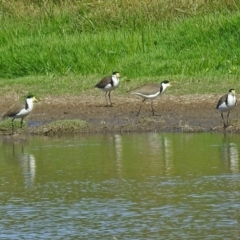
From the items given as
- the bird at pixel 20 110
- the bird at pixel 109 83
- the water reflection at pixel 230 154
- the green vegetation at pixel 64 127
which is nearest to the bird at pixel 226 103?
the water reflection at pixel 230 154

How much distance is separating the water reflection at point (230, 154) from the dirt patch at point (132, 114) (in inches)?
41.0

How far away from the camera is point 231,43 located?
17609 millimetres

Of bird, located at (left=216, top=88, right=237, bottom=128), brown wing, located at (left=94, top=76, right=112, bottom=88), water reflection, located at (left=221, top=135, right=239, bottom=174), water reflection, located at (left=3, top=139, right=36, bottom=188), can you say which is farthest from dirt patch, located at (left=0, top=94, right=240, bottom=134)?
water reflection, located at (left=221, top=135, right=239, bottom=174)

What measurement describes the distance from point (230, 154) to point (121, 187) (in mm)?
2162

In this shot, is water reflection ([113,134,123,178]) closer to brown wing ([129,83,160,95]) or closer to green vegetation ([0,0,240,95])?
brown wing ([129,83,160,95])

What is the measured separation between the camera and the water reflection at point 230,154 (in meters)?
11.2

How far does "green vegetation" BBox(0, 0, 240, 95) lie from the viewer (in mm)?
16938

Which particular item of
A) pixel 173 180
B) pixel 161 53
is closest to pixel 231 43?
pixel 161 53

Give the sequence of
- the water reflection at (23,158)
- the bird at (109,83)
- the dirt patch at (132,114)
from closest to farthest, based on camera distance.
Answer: the water reflection at (23,158) → the dirt patch at (132,114) → the bird at (109,83)

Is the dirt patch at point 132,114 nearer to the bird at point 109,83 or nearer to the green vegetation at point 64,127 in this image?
the green vegetation at point 64,127

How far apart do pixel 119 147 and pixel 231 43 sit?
553 cm

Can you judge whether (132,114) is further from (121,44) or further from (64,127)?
(121,44)

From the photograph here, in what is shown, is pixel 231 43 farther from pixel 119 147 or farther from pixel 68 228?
pixel 68 228

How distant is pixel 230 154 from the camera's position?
12.0 meters
